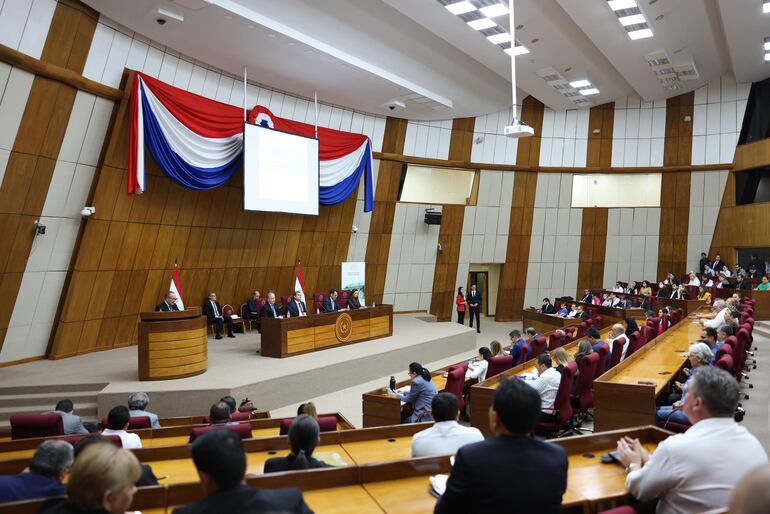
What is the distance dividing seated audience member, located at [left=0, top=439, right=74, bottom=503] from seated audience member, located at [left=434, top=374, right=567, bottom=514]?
5.49 ft

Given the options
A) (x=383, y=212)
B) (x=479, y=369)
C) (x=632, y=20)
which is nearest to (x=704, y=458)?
(x=479, y=369)

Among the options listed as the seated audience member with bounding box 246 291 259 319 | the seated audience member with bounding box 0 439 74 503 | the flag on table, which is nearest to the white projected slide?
the flag on table

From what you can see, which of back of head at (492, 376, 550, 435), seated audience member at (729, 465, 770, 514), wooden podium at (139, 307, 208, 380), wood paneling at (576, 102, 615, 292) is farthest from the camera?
wood paneling at (576, 102, 615, 292)

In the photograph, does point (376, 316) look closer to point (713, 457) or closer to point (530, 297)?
point (530, 297)

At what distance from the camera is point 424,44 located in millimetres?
11328

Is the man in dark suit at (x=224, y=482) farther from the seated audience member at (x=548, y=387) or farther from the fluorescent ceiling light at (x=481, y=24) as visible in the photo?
the fluorescent ceiling light at (x=481, y=24)

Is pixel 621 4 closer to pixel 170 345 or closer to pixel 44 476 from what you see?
pixel 170 345

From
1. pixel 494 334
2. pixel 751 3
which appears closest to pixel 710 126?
pixel 751 3

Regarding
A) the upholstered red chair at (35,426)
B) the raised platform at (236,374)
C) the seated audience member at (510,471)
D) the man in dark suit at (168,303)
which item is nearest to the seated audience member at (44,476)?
the seated audience member at (510,471)

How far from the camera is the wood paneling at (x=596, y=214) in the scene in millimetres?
16609

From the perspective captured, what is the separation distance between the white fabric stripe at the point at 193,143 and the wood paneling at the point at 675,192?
479 inches

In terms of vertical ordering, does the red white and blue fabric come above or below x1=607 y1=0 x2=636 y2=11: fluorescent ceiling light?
below

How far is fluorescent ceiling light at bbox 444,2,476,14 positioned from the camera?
9570 mm

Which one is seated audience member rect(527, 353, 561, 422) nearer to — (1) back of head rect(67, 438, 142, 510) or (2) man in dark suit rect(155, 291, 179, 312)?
(1) back of head rect(67, 438, 142, 510)
